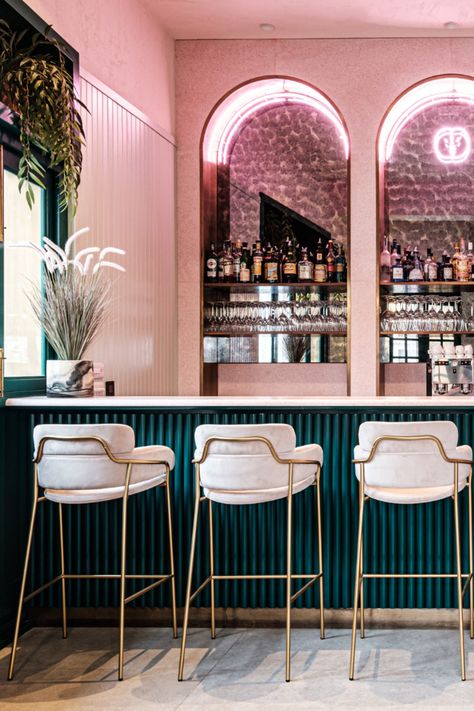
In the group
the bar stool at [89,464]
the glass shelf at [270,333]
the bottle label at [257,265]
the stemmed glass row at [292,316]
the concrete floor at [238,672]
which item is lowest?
the concrete floor at [238,672]

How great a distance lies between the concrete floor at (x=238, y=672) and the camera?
301 centimetres

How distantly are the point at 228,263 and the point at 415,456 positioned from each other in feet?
10.7

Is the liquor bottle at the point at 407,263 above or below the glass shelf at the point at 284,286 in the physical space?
above

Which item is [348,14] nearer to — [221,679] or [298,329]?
[298,329]

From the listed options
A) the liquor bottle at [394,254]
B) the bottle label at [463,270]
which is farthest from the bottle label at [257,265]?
the bottle label at [463,270]

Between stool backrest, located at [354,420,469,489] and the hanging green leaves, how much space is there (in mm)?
1909

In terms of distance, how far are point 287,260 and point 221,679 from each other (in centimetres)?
353

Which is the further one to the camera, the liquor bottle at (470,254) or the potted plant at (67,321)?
the liquor bottle at (470,254)

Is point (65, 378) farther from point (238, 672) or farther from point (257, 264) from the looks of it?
point (257, 264)

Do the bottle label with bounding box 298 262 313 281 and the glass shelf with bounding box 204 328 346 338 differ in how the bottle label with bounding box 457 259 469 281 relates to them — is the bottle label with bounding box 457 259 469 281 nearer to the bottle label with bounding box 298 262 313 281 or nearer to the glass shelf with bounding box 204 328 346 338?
the glass shelf with bounding box 204 328 346 338

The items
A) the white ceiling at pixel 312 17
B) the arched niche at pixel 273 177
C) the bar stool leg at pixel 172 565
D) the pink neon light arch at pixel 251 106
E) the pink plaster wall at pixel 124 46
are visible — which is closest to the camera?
the bar stool leg at pixel 172 565

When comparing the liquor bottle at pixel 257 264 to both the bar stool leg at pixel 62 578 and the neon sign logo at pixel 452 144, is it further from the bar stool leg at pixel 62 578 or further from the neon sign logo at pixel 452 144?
the bar stool leg at pixel 62 578

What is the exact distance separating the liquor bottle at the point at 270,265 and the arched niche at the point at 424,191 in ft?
2.75

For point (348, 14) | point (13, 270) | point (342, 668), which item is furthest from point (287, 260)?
point (342, 668)
